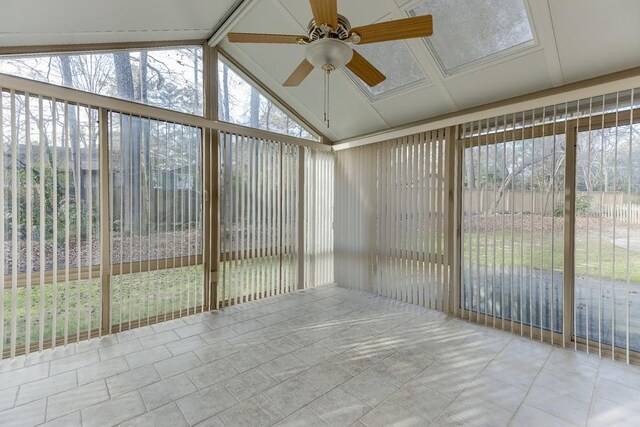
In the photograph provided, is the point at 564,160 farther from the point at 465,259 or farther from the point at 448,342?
the point at 448,342

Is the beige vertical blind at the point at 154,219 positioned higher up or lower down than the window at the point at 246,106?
lower down

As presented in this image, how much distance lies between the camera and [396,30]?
1911 millimetres

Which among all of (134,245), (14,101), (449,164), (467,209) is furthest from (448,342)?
(14,101)

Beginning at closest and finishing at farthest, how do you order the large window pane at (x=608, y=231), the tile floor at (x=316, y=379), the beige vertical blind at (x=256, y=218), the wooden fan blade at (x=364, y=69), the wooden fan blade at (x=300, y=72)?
the tile floor at (x=316, y=379) < the wooden fan blade at (x=364, y=69) < the wooden fan blade at (x=300, y=72) < the large window pane at (x=608, y=231) < the beige vertical blind at (x=256, y=218)

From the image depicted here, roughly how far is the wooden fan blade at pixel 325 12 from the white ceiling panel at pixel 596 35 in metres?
1.91

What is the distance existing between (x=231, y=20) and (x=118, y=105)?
1594 mm

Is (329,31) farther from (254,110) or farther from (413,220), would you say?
(413,220)

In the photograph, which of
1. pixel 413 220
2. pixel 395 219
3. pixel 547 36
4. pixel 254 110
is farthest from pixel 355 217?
pixel 547 36

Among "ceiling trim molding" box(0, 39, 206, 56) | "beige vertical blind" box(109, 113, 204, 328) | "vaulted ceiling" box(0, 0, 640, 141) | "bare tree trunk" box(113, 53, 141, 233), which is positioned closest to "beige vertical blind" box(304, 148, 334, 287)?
"vaulted ceiling" box(0, 0, 640, 141)

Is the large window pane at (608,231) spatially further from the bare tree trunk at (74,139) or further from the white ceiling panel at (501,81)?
the bare tree trunk at (74,139)

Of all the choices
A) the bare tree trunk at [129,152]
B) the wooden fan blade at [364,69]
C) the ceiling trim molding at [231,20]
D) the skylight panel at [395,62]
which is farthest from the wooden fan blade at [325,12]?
the bare tree trunk at [129,152]

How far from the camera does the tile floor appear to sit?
6.63 feet

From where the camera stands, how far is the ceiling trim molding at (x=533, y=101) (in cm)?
263

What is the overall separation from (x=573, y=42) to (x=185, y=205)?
13.9ft
